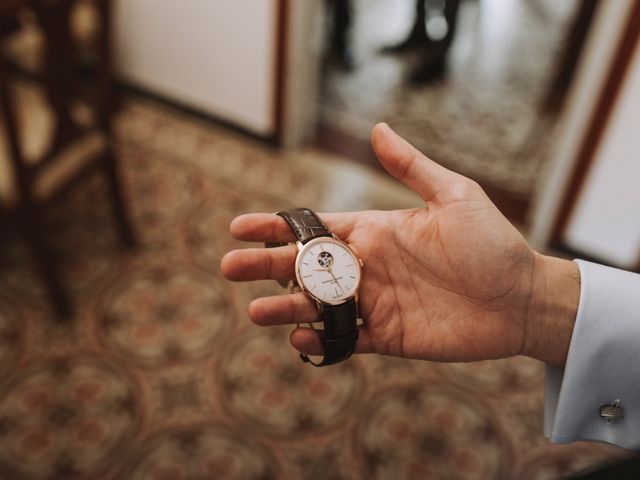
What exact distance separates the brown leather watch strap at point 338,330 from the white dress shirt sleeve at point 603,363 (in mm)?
331

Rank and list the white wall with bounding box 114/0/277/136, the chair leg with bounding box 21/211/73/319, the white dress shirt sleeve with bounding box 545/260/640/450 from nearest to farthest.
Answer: the white dress shirt sleeve with bounding box 545/260/640/450 < the chair leg with bounding box 21/211/73/319 < the white wall with bounding box 114/0/277/136

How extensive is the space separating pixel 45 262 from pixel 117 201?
342 millimetres

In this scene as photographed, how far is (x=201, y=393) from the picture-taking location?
1772 millimetres

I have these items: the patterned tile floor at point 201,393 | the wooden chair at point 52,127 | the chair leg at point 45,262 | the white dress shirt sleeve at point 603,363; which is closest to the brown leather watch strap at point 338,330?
the white dress shirt sleeve at point 603,363

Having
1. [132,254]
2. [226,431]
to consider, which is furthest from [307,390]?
[132,254]

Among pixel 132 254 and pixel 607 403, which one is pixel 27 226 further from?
pixel 607 403

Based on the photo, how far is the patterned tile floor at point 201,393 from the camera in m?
1.64

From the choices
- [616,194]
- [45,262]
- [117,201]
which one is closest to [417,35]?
[616,194]

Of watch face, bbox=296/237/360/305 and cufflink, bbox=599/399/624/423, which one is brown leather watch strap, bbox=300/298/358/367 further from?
cufflink, bbox=599/399/624/423

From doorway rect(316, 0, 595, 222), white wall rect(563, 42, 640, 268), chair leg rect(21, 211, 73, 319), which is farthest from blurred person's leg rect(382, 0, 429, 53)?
chair leg rect(21, 211, 73, 319)

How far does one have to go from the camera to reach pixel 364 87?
119 inches

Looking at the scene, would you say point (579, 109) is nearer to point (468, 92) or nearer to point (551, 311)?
point (468, 92)

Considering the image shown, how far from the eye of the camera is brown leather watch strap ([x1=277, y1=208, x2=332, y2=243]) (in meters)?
0.97

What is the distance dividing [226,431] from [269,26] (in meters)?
1.53
